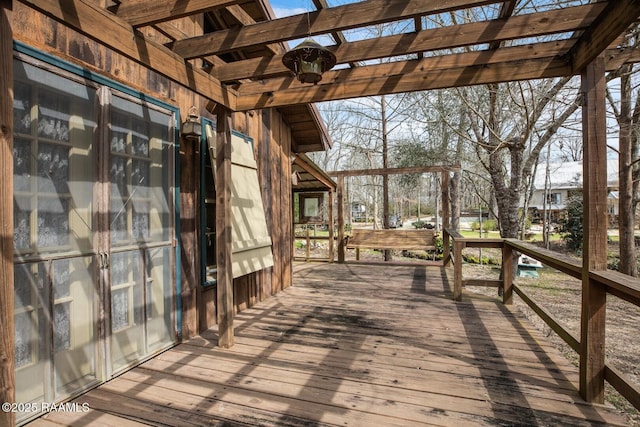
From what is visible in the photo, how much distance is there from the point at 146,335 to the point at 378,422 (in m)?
1.95

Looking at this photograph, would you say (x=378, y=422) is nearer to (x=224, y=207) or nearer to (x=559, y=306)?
(x=224, y=207)

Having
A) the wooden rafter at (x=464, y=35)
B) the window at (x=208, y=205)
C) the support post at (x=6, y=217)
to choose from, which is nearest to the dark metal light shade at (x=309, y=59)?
the wooden rafter at (x=464, y=35)

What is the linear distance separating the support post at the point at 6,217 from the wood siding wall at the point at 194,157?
729 millimetres

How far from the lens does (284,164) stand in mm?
5449

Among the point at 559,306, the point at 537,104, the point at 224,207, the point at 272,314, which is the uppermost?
the point at 537,104

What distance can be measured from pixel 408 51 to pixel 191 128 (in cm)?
195

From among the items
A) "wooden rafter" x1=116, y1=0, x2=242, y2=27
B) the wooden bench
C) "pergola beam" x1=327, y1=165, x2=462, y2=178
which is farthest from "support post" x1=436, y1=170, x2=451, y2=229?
"wooden rafter" x1=116, y1=0, x2=242, y2=27

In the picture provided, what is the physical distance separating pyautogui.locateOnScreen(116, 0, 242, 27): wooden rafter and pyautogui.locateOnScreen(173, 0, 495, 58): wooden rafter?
392 mm

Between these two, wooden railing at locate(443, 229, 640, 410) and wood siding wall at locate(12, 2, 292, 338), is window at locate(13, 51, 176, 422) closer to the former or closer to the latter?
wood siding wall at locate(12, 2, 292, 338)

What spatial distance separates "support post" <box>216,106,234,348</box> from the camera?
2.93m

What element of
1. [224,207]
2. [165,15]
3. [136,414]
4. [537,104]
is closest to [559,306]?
[537,104]

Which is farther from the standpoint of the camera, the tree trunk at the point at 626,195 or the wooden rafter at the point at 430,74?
the tree trunk at the point at 626,195

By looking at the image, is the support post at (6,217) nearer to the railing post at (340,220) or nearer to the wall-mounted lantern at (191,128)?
the wall-mounted lantern at (191,128)

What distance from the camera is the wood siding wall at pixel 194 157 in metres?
2.06
